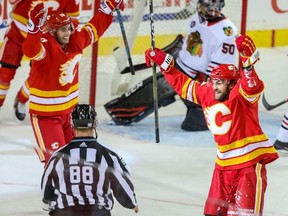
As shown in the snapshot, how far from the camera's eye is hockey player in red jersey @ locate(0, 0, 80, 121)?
6078mm

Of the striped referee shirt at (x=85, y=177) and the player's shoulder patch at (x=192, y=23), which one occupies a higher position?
the striped referee shirt at (x=85, y=177)

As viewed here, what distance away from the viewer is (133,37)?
694 centimetres

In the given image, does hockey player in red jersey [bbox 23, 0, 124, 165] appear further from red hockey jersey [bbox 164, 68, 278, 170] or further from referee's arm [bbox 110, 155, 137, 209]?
referee's arm [bbox 110, 155, 137, 209]

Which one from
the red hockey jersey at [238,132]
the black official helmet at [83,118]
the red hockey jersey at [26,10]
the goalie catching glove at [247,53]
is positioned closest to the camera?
the black official helmet at [83,118]

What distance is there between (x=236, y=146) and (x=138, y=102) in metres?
2.66

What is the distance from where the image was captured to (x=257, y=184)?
388 cm

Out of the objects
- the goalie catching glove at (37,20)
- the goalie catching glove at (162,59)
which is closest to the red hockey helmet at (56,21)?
the goalie catching glove at (37,20)

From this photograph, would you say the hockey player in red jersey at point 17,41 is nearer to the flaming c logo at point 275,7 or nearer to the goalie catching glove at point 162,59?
the goalie catching glove at point 162,59

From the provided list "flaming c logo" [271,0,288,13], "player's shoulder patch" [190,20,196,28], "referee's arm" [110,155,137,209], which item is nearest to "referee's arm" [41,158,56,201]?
"referee's arm" [110,155,137,209]

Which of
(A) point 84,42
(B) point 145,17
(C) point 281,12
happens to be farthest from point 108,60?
(A) point 84,42

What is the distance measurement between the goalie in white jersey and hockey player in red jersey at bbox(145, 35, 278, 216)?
2158 millimetres

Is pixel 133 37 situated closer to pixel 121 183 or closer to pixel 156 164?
pixel 156 164

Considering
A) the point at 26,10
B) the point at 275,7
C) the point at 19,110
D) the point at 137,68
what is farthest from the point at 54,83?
the point at 275,7

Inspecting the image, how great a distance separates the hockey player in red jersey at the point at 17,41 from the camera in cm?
608
